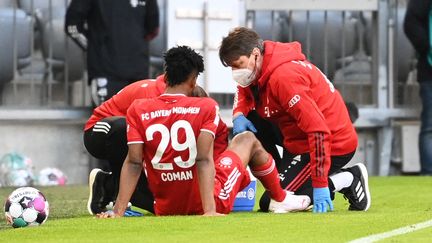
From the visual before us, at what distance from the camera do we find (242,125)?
35.4ft

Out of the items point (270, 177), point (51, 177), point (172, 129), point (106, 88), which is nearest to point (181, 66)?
point (172, 129)

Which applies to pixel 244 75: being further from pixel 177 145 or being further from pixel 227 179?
pixel 177 145

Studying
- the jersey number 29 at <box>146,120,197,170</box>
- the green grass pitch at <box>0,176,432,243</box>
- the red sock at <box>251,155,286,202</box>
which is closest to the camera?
the green grass pitch at <box>0,176,432,243</box>

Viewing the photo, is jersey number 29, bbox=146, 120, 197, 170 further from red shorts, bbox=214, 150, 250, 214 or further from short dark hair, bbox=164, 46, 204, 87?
red shorts, bbox=214, 150, 250, 214

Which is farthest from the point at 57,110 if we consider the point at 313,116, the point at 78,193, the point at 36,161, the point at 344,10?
the point at 313,116

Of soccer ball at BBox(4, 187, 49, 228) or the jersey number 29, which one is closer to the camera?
soccer ball at BBox(4, 187, 49, 228)

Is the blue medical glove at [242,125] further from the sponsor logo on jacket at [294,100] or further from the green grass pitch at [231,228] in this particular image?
the sponsor logo on jacket at [294,100]

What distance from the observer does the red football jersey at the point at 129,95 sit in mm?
10562

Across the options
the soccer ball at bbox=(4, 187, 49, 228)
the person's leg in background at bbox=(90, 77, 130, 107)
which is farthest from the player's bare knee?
the person's leg in background at bbox=(90, 77, 130, 107)

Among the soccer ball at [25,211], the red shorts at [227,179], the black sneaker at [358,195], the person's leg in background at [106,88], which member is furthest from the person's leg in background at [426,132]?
the soccer ball at [25,211]

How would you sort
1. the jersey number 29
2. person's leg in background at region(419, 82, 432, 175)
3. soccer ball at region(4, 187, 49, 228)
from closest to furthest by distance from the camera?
soccer ball at region(4, 187, 49, 228) → the jersey number 29 → person's leg in background at region(419, 82, 432, 175)

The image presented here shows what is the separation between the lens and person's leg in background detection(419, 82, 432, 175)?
1591cm

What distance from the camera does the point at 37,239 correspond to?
8344mm

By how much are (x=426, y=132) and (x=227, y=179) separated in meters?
6.46
